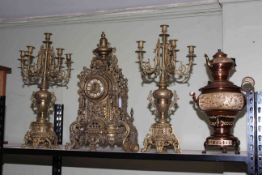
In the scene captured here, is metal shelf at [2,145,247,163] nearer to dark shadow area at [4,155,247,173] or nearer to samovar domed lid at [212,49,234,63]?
dark shadow area at [4,155,247,173]

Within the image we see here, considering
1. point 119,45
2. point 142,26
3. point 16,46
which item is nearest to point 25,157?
point 16,46

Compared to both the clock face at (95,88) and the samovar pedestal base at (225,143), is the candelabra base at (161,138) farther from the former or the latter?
the clock face at (95,88)

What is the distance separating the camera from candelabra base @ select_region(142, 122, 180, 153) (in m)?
1.98

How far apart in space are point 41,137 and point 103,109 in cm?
37

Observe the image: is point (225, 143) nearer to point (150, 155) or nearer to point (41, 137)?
point (150, 155)

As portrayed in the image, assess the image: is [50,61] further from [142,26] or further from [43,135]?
[142,26]

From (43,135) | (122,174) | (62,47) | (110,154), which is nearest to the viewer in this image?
(110,154)

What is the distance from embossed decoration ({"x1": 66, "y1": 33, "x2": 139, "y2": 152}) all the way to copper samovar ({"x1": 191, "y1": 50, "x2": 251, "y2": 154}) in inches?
16.9

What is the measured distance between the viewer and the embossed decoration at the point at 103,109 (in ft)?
7.03

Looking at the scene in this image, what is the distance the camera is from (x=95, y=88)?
2223mm

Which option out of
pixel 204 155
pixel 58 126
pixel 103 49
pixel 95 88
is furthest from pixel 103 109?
pixel 204 155

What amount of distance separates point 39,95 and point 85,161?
0.50 metres

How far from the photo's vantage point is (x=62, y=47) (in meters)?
2.60

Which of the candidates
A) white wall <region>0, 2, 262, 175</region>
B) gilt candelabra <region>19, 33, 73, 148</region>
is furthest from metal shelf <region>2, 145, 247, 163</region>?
white wall <region>0, 2, 262, 175</region>
